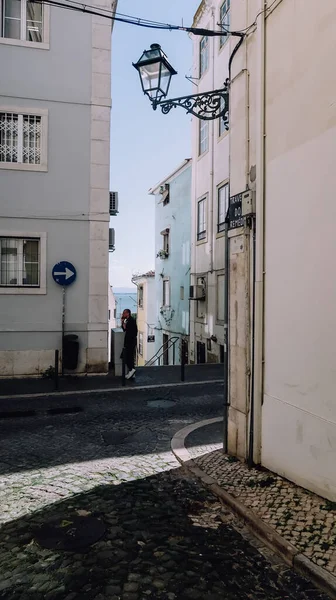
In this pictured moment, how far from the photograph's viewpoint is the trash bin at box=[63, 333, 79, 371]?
12.7 m

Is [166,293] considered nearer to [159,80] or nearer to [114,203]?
[114,203]

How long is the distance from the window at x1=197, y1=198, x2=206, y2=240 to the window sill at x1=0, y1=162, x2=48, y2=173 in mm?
9361

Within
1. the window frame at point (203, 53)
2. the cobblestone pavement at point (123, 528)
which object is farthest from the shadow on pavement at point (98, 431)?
the window frame at point (203, 53)

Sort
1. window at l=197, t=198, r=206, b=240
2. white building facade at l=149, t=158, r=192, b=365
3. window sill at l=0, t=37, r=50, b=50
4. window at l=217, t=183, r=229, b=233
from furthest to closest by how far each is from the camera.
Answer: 1. white building facade at l=149, t=158, r=192, b=365
2. window at l=197, t=198, r=206, b=240
3. window at l=217, t=183, r=229, b=233
4. window sill at l=0, t=37, r=50, b=50

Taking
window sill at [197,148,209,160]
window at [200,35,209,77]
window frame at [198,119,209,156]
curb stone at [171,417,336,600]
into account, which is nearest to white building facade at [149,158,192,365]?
window frame at [198,119,209,156]

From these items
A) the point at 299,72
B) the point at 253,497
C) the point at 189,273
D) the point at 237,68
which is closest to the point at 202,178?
the point at 189,273

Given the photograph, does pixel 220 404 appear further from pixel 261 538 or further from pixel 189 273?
pixel 189 273

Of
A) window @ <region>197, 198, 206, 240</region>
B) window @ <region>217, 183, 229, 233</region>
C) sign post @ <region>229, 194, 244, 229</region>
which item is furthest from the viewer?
window @ <region>197, 198, 206, 240</region>

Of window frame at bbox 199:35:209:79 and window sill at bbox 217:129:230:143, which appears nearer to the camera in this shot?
window sill at bbox 217:129:230:143

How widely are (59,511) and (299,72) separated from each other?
16.8 ft

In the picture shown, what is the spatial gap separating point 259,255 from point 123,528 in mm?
3265

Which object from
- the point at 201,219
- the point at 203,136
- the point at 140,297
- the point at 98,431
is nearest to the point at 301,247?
the point at 98,431

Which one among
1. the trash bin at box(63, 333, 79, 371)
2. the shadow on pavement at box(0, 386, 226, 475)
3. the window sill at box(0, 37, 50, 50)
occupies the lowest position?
the shadow on pavement at box(0, 386, 226, 475)

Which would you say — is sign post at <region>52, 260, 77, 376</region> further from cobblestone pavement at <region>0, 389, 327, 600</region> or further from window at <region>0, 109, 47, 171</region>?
cobblestone pavement at <region>0, 389, 327, 600</region>
